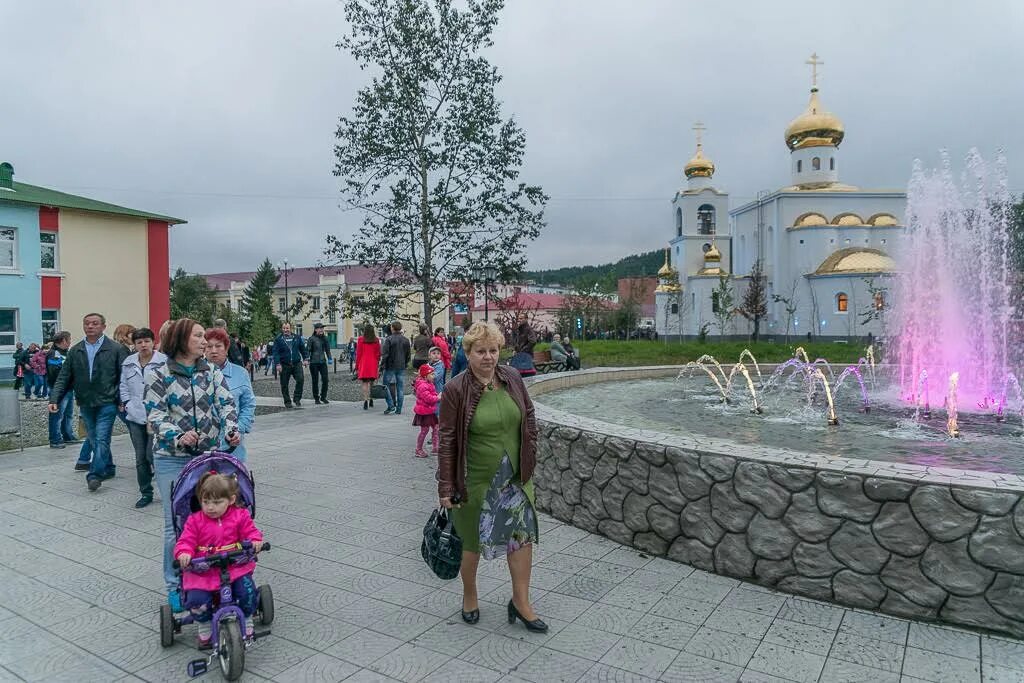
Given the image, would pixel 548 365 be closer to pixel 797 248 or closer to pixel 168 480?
pixel 168 480

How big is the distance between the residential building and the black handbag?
30.5 meters

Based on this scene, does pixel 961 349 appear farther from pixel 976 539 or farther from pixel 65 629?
pixel 65 629

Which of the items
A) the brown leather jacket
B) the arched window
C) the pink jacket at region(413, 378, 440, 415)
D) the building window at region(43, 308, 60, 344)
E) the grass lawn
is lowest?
the grass lawn

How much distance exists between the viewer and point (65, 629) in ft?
13.3

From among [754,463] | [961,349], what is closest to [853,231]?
[961,349]

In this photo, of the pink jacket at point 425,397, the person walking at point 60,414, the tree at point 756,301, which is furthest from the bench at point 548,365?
the tree at point 756,301

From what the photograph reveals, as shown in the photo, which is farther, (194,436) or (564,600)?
(564,600)

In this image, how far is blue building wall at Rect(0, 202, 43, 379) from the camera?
27.6 meters

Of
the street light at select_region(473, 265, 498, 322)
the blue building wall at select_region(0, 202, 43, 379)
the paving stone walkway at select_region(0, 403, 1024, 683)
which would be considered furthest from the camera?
the blue building wall at select_region(0, 202, 43, 379)

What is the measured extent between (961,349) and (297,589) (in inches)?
598

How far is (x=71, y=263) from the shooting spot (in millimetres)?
29594

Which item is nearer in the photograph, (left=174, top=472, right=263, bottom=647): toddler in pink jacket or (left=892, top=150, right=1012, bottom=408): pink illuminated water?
(left=174, top=472, right=263, bottom=647): toddler in pink jacket

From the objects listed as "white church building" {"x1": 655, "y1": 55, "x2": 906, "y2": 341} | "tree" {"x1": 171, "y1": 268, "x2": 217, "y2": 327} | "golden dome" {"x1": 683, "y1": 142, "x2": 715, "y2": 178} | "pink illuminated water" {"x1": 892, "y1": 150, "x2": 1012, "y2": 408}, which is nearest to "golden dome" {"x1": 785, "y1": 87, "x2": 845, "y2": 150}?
"white church building" {"x1": 655, "y1": 55, "x2": 906, "y2": 341}

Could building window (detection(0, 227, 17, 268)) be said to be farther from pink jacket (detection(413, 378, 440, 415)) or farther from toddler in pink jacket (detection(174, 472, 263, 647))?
toddler in pink jacket (detection(174, 472, 263, 647))
